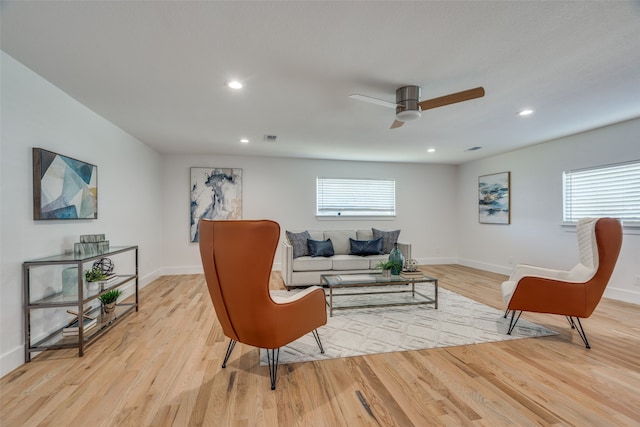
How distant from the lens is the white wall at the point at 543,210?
3797mm

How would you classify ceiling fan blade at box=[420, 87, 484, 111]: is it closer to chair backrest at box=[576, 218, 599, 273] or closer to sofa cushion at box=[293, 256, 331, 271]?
chair backrest at box=[576, 218, 599, 273]

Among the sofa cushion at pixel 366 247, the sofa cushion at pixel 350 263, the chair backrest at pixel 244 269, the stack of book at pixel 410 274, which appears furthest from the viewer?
the sofa cushion at pixel 366 247

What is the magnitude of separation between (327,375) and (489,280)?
421 centimetres

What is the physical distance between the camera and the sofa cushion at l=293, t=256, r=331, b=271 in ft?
14.6

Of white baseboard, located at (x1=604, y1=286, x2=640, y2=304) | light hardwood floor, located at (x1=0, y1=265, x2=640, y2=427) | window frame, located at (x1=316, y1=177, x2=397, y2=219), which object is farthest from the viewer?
window frame, located at (x1=316, y1=177, x2=397, y2=219)

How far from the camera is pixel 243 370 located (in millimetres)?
2154

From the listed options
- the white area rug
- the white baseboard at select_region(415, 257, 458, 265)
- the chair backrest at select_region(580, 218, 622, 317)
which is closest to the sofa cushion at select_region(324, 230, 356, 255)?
the white area rug

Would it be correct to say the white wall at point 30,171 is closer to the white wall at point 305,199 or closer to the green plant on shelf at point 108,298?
the green plant on shelf at point 108,298

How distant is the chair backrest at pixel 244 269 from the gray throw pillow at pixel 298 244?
2724 mm

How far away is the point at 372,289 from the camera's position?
450 cm

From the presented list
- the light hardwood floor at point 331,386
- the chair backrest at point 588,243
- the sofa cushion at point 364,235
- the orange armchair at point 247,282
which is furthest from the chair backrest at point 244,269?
the sofa cushion at point 364,235

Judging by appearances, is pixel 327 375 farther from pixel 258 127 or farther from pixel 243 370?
pixel 258 127

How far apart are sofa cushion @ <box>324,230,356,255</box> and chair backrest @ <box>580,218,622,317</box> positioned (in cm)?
325

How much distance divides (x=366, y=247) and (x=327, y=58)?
3.36 m
